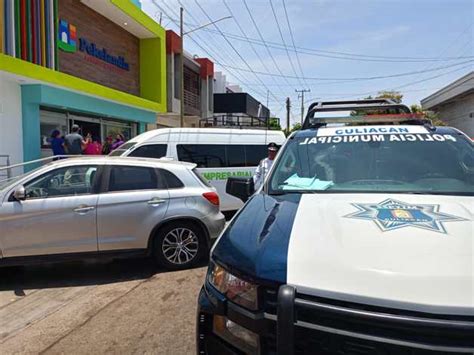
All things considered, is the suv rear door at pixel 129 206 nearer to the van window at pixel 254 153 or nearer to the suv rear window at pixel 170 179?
the suv rear window at pixel 170 179

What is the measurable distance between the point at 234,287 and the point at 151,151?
24.2 feet

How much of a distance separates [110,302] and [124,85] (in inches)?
691

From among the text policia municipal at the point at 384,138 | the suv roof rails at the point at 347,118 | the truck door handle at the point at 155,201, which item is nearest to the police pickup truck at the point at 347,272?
the text policia municipal at the point at 384,138

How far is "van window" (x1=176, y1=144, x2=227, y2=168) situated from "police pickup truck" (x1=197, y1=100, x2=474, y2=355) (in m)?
6.34

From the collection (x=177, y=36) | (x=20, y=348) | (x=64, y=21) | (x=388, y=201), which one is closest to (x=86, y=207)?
(x=20, y=348)

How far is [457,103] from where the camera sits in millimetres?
30625

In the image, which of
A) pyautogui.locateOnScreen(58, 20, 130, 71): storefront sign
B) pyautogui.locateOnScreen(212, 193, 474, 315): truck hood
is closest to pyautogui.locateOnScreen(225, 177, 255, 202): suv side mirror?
pyautogui.locateOnScreen(212, 193, 474, 315): truck hood

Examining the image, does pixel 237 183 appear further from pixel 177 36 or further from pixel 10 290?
pixel 177 36

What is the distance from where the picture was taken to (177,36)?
27.1 meters

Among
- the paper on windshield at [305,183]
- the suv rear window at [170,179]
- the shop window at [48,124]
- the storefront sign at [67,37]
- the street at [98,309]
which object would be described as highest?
the storefront sign at [67,37]

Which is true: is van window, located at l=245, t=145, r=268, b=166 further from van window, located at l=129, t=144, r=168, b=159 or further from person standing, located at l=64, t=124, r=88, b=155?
person standing, located at l=64, t=124, r=88, b=155

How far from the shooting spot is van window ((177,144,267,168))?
31.6ft

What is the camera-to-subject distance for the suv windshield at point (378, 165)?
3.32 m

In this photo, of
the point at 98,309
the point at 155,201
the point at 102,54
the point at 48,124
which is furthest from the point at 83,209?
the point at 102,54
